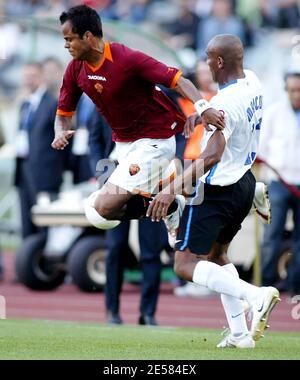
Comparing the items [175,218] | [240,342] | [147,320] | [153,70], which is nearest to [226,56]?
[153,70]

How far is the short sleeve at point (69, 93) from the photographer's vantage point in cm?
969

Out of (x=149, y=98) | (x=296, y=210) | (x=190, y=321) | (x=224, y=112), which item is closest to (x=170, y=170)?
(x=149, y=98)

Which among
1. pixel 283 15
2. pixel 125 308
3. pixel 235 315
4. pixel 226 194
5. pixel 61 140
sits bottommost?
pixel 125 308

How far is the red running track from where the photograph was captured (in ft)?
42.2

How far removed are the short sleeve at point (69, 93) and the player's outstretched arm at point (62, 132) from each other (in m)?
0.05

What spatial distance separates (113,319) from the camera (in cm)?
1183

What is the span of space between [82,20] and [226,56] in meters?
1.13

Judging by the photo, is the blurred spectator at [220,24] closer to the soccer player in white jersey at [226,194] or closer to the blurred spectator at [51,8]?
the blurred spectator at [51,8]

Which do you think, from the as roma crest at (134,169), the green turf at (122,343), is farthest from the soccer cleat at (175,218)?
the green turf at (122,343)

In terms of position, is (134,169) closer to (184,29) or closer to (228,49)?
(228,49)

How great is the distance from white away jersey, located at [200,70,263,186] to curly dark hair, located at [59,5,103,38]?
110cm

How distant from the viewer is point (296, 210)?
572 inches

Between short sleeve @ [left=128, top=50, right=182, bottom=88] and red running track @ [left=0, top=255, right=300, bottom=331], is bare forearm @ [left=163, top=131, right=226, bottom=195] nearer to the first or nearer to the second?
short sleeve @ [left=128, top=50, right=182, bottom=88]
